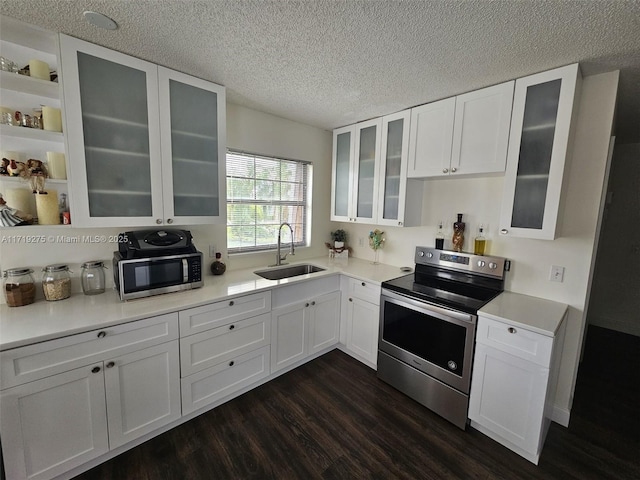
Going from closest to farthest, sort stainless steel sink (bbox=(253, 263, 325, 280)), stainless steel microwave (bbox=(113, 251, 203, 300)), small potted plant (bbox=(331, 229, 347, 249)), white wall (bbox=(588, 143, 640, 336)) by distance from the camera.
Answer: stainless steel microwave (bbox=(113, 251, 203, 300))
stainless steel sink (bbox=(253, 263, 325, 280))
white wall (bbox=(588, 143, 640, 336))
small potted plant (bbox=(331, 229, 347, 249))

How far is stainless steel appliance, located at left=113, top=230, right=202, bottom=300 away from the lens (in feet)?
5.79

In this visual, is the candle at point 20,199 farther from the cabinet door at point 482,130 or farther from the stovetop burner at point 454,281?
the cabinet door at point 482,130

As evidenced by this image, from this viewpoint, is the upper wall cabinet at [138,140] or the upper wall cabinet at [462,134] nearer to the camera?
the upper wall cabinet at [138,140]

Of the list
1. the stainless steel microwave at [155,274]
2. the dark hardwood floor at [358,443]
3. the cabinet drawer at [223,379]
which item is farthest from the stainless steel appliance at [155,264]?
the dark hardwood floor at [358,443]

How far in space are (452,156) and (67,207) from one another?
285 cm

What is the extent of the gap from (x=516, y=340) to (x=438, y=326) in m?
0.48

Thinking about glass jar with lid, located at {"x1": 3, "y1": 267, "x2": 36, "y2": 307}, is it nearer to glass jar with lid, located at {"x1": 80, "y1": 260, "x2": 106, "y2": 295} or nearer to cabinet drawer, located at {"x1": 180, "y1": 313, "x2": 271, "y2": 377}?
glass jar with lid, located at {"x1": 80, "y1": 260, "x2": 106, "y2": 295}

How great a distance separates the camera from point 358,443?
5.90ft

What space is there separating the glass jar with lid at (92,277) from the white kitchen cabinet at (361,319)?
79.8 inches

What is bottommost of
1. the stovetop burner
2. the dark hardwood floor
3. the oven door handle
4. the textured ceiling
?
the dark hardwood floor

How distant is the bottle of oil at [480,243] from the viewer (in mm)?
2307

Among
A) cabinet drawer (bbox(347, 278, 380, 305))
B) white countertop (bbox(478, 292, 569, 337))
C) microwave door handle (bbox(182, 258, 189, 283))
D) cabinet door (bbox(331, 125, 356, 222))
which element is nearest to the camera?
white countertop (bbox(478, 292, 569, 337))

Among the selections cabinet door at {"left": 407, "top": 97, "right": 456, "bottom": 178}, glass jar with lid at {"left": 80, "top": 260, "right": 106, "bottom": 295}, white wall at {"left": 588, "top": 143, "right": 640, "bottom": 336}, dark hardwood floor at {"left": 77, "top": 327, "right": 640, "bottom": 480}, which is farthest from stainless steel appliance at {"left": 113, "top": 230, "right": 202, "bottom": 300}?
white wall at {"left": 588, "top": 143, "right": 640, "bottom": 336}

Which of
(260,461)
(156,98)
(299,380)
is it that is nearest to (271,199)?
(156,98)
